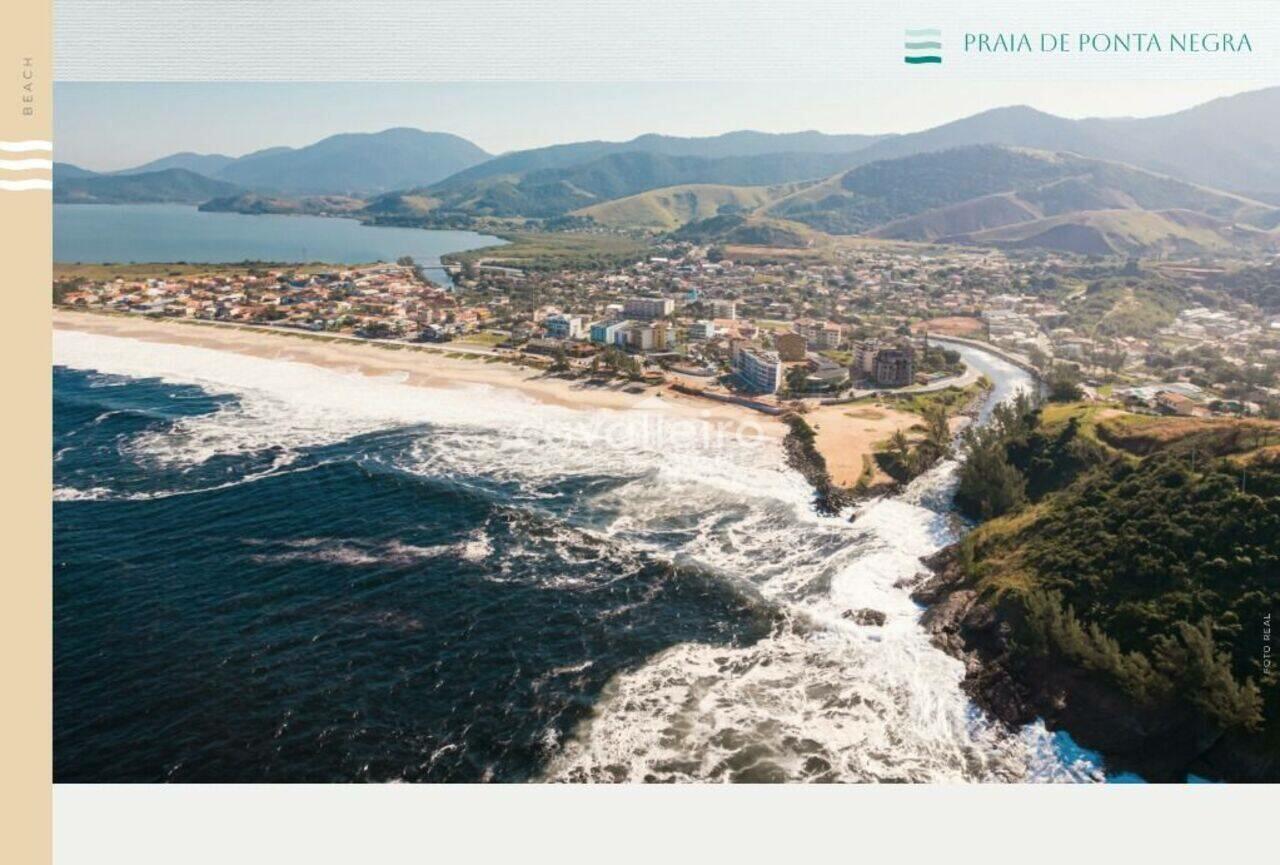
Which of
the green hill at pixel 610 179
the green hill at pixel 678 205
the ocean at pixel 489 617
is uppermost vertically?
the green hill at pixel 610 179

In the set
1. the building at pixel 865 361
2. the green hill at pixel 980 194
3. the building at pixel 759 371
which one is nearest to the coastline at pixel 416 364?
the building at pixel 759 371

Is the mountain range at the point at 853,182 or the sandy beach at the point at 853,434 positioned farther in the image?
the mountain range at the point at 853,182

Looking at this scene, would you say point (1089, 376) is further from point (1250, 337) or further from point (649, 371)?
point (649, 371)

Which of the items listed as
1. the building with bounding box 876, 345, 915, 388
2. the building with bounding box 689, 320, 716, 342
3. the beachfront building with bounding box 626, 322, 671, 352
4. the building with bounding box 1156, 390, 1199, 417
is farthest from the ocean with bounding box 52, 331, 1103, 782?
the building with bounding box 689, 320, 716, 342

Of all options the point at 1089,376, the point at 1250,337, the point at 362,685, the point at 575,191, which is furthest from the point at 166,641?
the point at 575,191

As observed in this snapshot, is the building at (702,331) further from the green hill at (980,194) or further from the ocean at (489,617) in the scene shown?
the green hill at (980,194)

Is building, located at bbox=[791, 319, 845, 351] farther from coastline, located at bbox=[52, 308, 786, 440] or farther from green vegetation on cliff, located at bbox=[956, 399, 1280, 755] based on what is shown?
green vegetation on cliff, located at bbox=[956, 399, 1280, 755]
